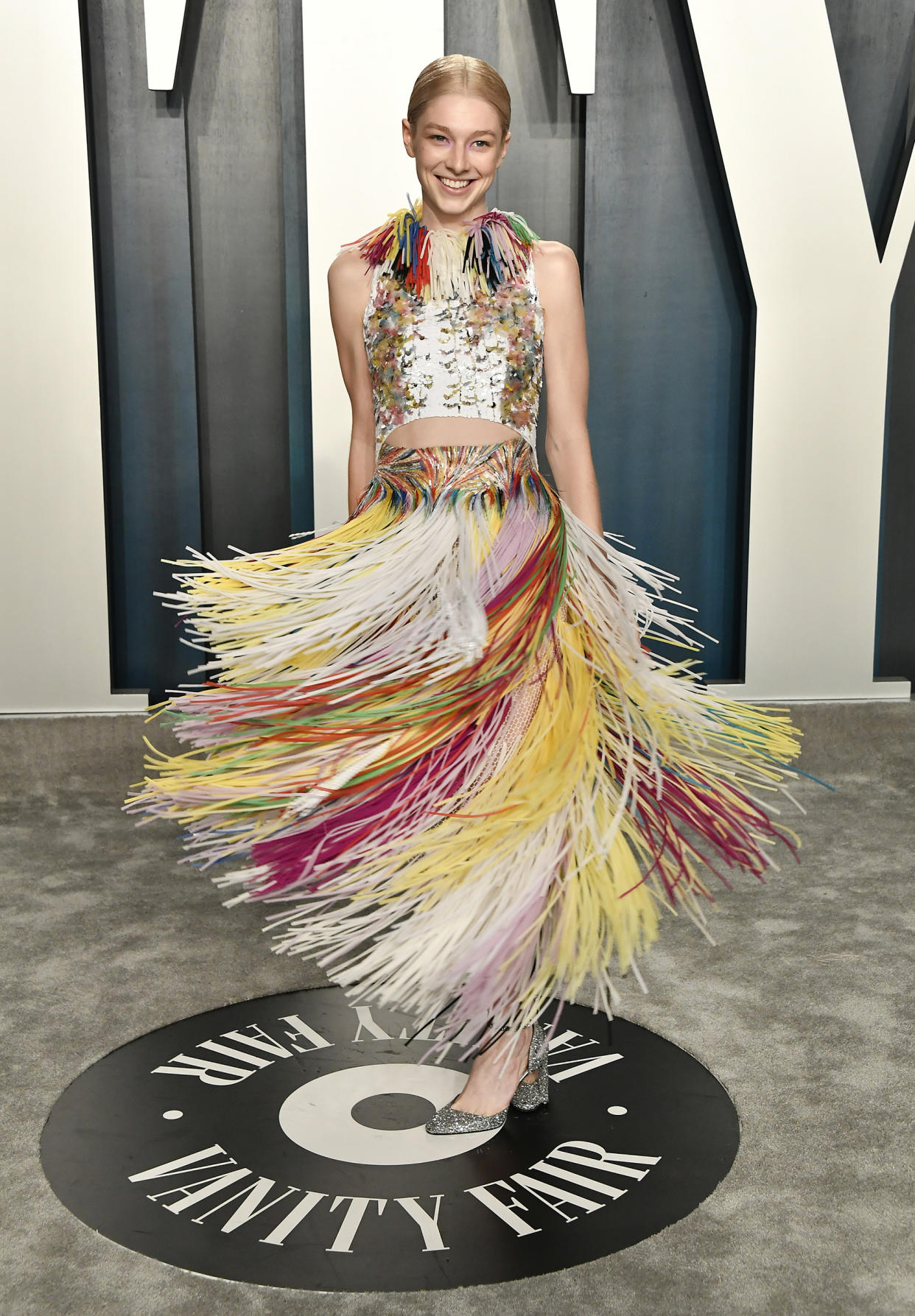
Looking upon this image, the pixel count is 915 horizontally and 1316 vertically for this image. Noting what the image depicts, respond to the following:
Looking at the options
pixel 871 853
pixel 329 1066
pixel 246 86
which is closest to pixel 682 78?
pixel 246 86

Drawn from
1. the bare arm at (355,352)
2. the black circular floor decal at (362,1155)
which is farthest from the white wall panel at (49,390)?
the black circular floor decal at (362,1155)

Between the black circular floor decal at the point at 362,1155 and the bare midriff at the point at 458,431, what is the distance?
3.00 feet

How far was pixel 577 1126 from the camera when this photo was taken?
1.67 meters

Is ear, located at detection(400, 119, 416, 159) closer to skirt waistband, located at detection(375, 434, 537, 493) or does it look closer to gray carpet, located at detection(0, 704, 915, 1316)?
skirt waistband, located at detection(375, 434, 537, 493)

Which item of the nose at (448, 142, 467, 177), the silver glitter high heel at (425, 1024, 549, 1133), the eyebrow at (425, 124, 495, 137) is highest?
the eyebrow at (425, 124, 495, 137)

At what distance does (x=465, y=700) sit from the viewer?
1509mm

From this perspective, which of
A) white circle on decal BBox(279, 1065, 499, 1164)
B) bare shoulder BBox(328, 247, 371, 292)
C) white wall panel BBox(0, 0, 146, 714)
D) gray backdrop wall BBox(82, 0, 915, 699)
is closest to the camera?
white circle on decal BBox(279, 1065, 499, 1164)

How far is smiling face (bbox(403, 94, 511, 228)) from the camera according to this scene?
169cm

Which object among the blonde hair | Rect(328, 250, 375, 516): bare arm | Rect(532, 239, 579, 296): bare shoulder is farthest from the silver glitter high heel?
the blonde hair

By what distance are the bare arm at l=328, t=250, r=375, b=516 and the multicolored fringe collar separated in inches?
3.5

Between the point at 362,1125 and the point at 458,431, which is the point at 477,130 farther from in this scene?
the point at 362,1125

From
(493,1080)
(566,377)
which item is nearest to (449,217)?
(566,377)

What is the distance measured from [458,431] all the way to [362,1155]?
99cm

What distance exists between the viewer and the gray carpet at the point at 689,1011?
1337 millimetres
